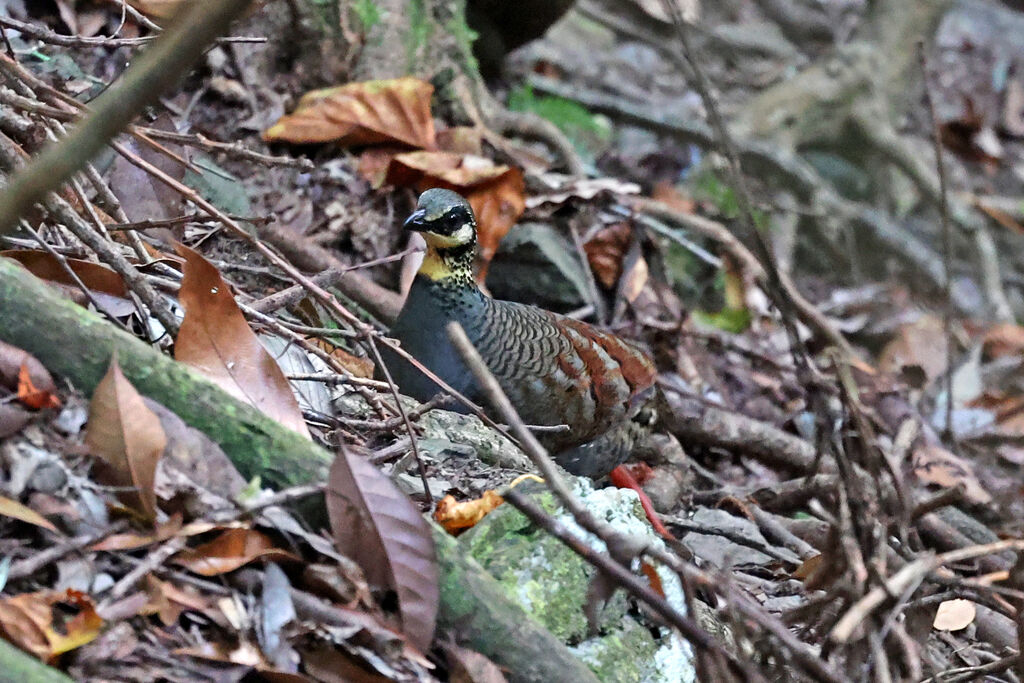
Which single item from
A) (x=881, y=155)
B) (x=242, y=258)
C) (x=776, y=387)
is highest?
(x=242, y=258)

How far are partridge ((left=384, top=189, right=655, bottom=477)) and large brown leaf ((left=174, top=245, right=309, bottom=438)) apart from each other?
3.24ft

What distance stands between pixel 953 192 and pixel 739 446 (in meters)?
5.10

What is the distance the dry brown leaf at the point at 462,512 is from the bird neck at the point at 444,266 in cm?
137

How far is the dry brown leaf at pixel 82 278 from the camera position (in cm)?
242

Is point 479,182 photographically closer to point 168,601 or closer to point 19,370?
point 19,370

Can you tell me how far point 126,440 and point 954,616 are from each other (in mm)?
2602

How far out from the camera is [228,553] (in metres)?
1.92

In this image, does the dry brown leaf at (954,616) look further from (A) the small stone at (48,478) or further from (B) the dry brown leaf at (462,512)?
(A) the small stone at (48,478)

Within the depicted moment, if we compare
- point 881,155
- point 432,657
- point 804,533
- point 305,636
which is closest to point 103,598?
point 305,636

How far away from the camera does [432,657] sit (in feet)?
6.49

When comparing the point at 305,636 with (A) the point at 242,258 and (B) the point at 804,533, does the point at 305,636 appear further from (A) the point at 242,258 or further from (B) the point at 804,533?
(B) the point at 804,533

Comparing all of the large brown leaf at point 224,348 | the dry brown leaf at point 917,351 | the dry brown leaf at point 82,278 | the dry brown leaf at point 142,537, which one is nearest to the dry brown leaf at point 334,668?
the dry brown leaf at point 142,537

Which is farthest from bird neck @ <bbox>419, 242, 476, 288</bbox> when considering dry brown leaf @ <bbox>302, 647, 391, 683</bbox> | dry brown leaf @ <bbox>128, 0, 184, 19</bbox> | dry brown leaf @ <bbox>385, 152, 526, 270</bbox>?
dry brown leaf @ <bbox>302, 647, 391, 683</bbox>

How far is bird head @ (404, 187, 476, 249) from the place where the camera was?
143 inches
